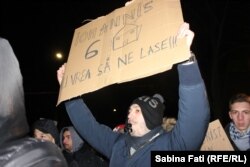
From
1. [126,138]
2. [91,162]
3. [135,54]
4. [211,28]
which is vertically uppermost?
[211,28]

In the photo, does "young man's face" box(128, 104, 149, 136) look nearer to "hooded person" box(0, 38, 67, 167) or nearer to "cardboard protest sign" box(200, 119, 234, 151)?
"cardboard protest sign" box(200, 119, 234, 151)

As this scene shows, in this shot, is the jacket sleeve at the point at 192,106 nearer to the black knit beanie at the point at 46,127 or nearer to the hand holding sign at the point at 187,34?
the hand holding sign at the point at 187,34

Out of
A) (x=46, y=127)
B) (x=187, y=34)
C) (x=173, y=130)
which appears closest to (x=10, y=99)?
(x=187, y=34)

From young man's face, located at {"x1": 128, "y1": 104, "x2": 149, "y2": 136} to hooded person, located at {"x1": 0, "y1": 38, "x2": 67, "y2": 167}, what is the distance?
5.75ft

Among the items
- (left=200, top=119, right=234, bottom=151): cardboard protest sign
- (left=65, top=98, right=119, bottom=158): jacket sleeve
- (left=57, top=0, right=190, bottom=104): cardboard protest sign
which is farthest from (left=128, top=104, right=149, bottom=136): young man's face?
(left=200, top=119, right=234, bottom=151): cardboard protest sign

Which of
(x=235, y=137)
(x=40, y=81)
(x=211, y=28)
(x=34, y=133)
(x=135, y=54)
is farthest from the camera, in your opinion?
(x=40, y=81)

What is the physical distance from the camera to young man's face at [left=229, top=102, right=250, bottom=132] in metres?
4.18

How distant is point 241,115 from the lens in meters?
4.20

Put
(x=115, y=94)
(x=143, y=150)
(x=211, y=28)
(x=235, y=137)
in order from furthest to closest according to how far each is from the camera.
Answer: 1. (x=115, y=94)
2. (x=211, y=28)
3. (x=235, y=137)
4. (x=143, y=150)

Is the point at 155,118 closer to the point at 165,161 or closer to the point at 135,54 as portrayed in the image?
the point at 165,161

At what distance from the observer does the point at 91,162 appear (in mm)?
4535

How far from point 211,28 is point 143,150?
1237 cm

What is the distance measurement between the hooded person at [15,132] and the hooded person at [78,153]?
326 cm

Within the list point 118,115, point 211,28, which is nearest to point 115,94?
point 118,115
